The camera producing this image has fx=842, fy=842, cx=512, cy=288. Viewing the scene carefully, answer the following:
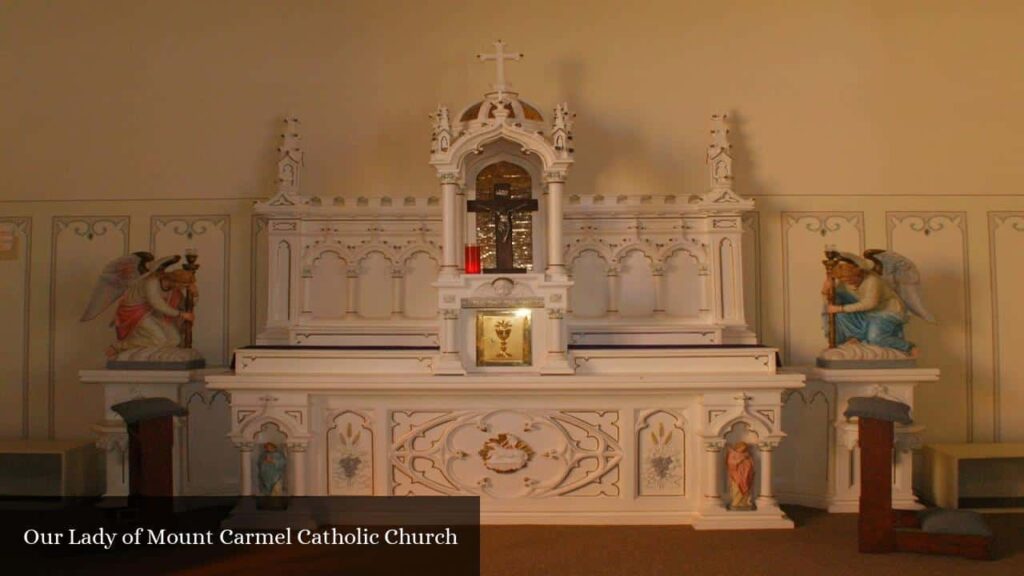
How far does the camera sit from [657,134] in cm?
694

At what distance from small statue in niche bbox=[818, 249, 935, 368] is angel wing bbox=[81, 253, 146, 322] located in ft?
16.7

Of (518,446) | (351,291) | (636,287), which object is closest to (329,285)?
(351,291)

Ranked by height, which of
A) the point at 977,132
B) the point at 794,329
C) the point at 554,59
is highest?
the point at 554,59

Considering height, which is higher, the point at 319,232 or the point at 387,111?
the point at 387,111

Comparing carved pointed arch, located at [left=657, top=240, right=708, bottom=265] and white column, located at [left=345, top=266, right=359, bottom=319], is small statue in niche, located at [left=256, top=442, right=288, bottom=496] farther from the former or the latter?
carved pointed arch, located at [left=657, top=240, right=708, bottom=265]

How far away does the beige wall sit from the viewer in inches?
272

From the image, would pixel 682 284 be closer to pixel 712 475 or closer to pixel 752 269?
pixel 752 269

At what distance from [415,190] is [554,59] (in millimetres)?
1584

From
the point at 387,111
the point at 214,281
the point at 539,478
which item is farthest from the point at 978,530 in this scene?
the point at 214,281

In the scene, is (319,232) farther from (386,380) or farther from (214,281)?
(386,380)

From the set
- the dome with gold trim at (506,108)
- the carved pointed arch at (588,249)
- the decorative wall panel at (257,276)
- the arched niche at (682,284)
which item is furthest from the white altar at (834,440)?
the decorative wall panel at (257,276)

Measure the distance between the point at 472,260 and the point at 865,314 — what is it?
2898mm

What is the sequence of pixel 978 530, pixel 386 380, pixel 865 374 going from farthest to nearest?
pixel 865 374 < pixel 386 380 < pixel 978 530

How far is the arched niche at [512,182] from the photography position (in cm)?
625
